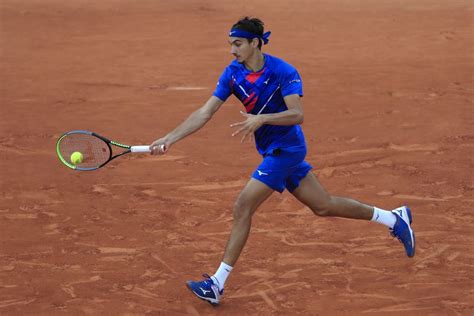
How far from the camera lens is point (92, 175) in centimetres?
1084

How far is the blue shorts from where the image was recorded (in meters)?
7.37

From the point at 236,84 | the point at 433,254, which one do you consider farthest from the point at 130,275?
the point at 433,254

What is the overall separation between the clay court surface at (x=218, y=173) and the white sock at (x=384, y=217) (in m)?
0.39

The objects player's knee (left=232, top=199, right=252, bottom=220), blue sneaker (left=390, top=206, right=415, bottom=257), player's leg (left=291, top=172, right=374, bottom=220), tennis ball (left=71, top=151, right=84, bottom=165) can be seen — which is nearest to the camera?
player's knee (left=232, top=199, right=252, bottom=220)

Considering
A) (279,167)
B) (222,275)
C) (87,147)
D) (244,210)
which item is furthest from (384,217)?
(87,147)

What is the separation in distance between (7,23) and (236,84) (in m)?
13.2

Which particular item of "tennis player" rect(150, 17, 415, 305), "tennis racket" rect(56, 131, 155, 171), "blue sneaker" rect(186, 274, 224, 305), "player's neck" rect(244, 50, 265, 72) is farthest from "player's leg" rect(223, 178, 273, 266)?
"tennis racket" rect(56, 131, 155, 171)

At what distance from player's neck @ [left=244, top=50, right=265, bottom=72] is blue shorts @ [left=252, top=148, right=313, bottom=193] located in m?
0.66

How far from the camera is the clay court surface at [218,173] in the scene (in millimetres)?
7809

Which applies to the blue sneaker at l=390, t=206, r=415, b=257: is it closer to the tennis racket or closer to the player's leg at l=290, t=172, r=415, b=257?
the player's leg at l=290, t=172, r=415, b=257

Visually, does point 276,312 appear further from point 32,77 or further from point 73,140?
point 32,77

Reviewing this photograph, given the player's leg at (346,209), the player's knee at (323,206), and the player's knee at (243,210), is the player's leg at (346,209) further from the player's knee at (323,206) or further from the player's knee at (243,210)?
the player's knee at (243,210)

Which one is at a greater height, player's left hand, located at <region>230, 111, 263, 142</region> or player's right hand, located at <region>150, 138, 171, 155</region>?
player's left hand, located at <region>230, 111, 263, 142</region>

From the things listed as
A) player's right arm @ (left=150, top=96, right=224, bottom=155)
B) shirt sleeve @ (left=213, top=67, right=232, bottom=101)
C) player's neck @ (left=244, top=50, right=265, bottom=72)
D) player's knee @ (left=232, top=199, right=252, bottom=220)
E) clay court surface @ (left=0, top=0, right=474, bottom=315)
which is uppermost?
player's neck @ (left=244, top=50, right=265, bottom=72)
